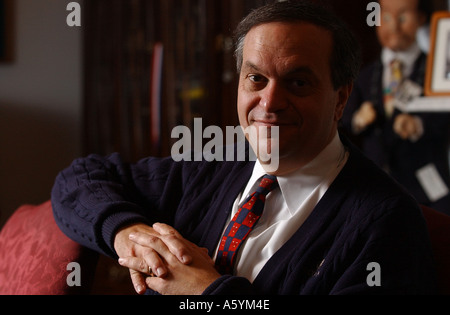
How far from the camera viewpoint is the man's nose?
1.04 m

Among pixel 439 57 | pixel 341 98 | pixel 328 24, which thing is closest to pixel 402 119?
pixel 439 57

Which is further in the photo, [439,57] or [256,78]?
[439,57]

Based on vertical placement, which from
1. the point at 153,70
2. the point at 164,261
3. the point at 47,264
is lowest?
the point at 47,264

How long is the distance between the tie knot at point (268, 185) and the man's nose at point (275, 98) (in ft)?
0.59

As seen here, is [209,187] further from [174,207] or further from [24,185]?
[24,185]

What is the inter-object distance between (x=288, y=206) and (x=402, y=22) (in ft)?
5.77

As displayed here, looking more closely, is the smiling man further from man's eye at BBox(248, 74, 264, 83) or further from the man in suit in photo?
the man in suit in photo

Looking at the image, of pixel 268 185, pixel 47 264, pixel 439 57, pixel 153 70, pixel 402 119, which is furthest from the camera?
pixel 153 70

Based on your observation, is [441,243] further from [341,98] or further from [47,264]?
[47,264]

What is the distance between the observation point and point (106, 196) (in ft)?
4.00

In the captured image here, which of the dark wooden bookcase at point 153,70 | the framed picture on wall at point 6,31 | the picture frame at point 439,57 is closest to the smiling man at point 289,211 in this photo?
the picture frame at point 439,57

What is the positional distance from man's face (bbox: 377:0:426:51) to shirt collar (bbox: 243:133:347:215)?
159cm

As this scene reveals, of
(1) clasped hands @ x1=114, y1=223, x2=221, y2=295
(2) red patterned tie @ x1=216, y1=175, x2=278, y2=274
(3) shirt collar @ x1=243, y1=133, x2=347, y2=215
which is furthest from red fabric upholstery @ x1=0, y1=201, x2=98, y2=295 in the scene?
(3) shirt collar @ x1=243, y1=133, x2=347, y2=215

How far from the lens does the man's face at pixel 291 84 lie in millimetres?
1026
